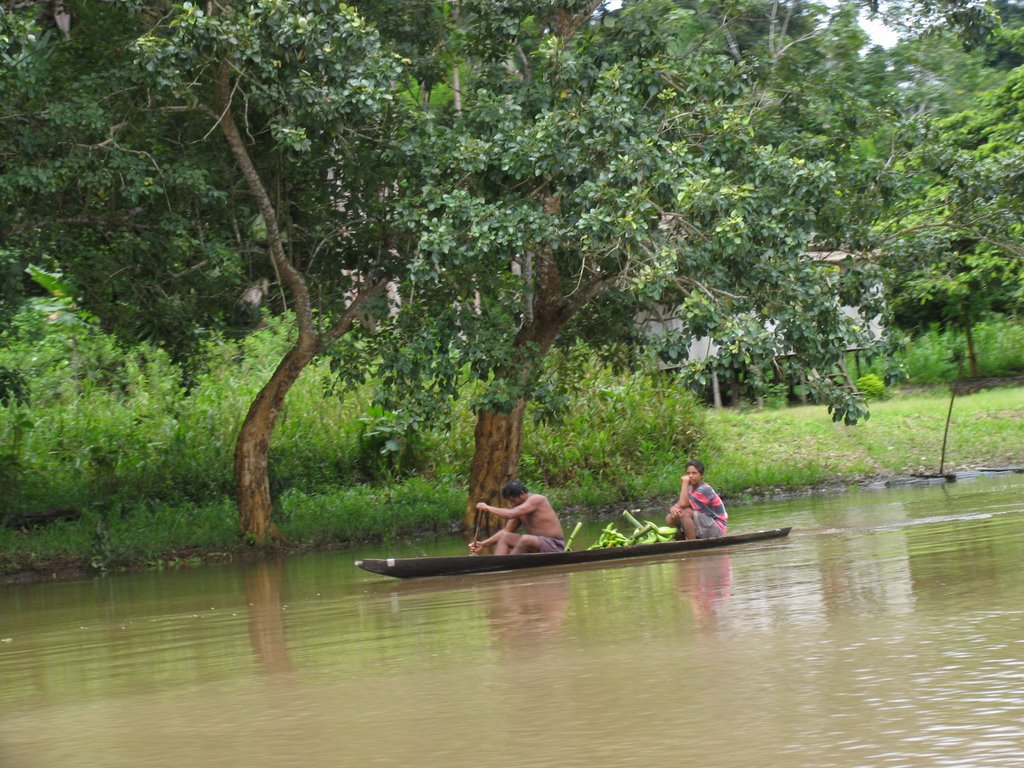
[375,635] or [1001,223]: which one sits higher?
[1001,223]

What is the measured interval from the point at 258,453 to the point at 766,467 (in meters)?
9.91

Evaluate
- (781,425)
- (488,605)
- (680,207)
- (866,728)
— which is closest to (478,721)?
(866,728)

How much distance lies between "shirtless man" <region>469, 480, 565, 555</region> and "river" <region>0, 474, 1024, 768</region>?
0.75 meters

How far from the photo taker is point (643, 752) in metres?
4.99

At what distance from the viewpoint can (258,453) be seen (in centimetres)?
1655

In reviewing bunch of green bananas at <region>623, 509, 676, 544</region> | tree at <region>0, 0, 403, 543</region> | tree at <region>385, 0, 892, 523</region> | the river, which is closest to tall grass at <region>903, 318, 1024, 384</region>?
tree at <region>385, 0, 892, 523</region>

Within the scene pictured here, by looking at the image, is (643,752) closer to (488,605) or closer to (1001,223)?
(488,605)

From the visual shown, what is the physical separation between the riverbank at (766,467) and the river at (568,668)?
463 centimetres

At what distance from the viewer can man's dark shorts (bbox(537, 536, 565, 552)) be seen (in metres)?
12.7

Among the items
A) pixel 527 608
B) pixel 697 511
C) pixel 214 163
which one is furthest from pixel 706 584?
pixel 214 163

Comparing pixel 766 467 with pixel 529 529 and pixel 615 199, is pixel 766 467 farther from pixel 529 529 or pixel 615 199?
pixel 529 529

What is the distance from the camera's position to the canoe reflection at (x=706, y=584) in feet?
27.8

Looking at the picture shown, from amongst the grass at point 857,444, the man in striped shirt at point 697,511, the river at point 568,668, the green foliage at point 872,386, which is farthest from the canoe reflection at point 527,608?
the green foliage at point 872,386

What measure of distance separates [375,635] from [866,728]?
4.35 m
